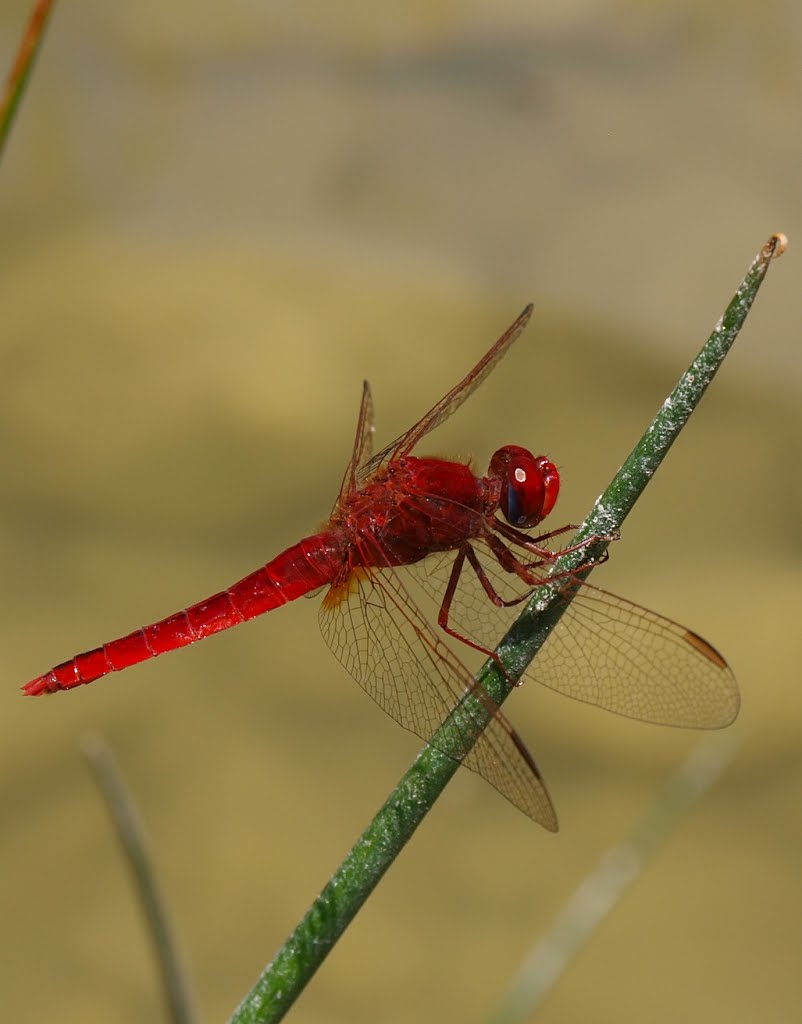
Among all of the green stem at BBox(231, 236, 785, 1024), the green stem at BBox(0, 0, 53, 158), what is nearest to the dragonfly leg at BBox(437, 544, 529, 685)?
the green stem at BBox(231, 236, 785, 1024)

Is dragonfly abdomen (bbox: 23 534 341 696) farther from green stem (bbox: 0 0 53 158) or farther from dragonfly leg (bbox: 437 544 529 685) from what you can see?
green stem (bbox: 0 0 53 158)

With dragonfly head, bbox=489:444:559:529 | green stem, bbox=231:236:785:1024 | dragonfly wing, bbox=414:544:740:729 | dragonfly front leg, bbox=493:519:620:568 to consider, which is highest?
dragonfly head, bbox=489:444:559:529

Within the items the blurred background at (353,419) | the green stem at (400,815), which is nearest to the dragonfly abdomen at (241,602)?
the green stem at (400,815)

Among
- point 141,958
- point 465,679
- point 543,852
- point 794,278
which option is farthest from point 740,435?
point 465,679

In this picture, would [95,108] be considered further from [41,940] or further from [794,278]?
[41,940]

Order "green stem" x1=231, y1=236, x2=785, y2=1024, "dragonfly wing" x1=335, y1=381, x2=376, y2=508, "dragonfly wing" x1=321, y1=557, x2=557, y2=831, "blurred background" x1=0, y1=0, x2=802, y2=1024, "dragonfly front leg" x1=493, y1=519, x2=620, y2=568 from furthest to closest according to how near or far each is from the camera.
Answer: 1. "blurred background" x1=0, y1=0, x2=802, y2=1024
2. "dragonfly wing" x1=335, y1=381, x2=376, y2=508
3. "dragonfly front leg" x1=493, y1=519, x2=620, y2=568
4. "dragonfly wing" x1=321, y1=557, x2=557, y2=831
5. "green stem" x1=231, y1=236, x2=785, y2=1024

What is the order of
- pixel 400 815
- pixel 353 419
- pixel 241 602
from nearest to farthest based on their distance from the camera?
pixel 400 815, pixel 241 602, pixel 353 419

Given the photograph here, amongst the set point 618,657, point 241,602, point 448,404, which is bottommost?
point 241,602

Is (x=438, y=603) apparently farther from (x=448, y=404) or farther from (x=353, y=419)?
(x=353, y=419)

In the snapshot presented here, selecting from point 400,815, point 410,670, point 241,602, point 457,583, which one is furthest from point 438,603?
point 400,815
